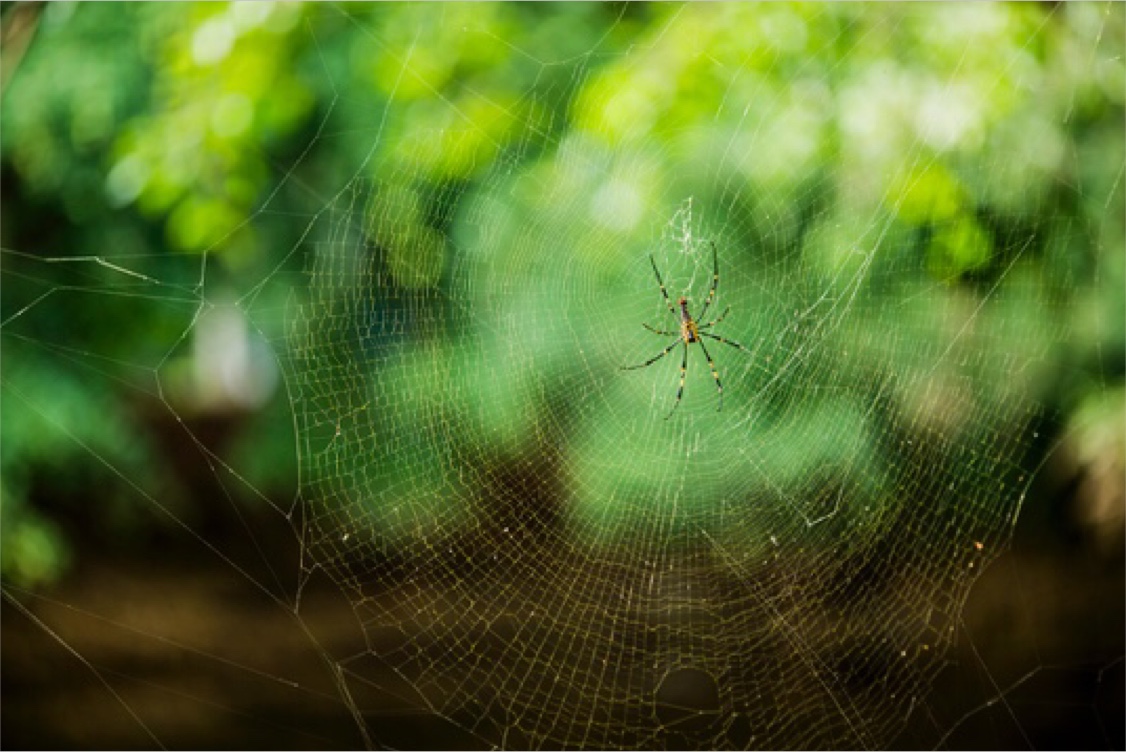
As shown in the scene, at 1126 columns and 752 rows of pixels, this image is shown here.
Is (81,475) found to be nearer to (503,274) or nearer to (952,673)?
(503,274)

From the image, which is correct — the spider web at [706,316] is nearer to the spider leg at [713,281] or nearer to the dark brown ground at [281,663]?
the spider leg at [713,281]

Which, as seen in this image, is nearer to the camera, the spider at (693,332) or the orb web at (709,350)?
the orb web at (709,350)

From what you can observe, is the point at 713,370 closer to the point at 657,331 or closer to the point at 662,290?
the point at 657,331

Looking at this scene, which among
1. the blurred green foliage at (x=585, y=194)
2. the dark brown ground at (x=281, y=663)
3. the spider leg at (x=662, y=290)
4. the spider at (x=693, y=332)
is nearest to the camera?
the blurred green foliage at (x=585, y=194)

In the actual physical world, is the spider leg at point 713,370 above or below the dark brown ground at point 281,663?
above

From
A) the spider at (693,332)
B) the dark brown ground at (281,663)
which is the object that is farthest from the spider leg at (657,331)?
the dark brown ground at (281,663)

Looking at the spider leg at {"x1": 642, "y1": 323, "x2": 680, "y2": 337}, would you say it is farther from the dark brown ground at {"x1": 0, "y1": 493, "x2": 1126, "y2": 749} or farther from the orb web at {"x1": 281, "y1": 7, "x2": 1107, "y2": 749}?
the dark brown ground at {"x1": 0, "y1": 493, "x2": 1126, "y2": 749}

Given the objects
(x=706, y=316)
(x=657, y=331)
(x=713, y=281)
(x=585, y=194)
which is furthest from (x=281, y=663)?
(x=585, y=194)

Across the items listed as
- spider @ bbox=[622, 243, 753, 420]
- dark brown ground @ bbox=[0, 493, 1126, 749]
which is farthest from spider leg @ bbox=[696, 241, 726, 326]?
dark brown ground @ bbox=[0, 493, 1126, 749]
